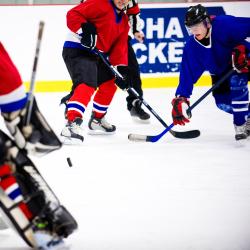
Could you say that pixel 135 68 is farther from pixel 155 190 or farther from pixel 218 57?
pixel 155 190

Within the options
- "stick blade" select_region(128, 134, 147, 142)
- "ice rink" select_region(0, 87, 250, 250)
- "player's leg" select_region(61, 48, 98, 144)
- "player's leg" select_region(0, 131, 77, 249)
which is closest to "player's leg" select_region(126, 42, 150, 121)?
"ice rink" select_region(0, 87, 250, 250)

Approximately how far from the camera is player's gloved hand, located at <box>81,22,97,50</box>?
126 inches

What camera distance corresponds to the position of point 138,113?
3.89 m

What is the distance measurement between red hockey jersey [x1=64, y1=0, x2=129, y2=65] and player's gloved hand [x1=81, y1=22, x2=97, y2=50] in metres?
0.05

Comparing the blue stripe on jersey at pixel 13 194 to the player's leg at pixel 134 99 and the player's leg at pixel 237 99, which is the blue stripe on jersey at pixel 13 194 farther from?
the player's leg at pixel 134 99

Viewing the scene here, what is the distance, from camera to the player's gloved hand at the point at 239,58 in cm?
289

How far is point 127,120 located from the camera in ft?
13.1

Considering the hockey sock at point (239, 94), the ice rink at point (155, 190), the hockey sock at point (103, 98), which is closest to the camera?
the ice rink at point (155, 190)

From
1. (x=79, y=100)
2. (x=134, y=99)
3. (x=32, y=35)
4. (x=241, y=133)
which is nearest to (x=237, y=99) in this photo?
(x=241, y=133)

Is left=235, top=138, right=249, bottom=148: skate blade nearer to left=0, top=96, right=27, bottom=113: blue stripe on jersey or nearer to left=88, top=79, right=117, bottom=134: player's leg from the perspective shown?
left=88, top=79, right=117, bottom=134: player's leg

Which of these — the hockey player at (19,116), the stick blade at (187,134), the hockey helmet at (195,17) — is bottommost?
the stick blade at (187,134)

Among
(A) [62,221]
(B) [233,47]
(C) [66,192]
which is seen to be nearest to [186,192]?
(C) [66,192]

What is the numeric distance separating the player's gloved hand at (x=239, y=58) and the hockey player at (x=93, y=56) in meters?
0.75

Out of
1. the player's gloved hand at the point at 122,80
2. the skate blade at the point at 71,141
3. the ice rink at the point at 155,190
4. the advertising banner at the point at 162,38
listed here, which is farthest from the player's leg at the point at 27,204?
the advertising banner at the point at 162,38
